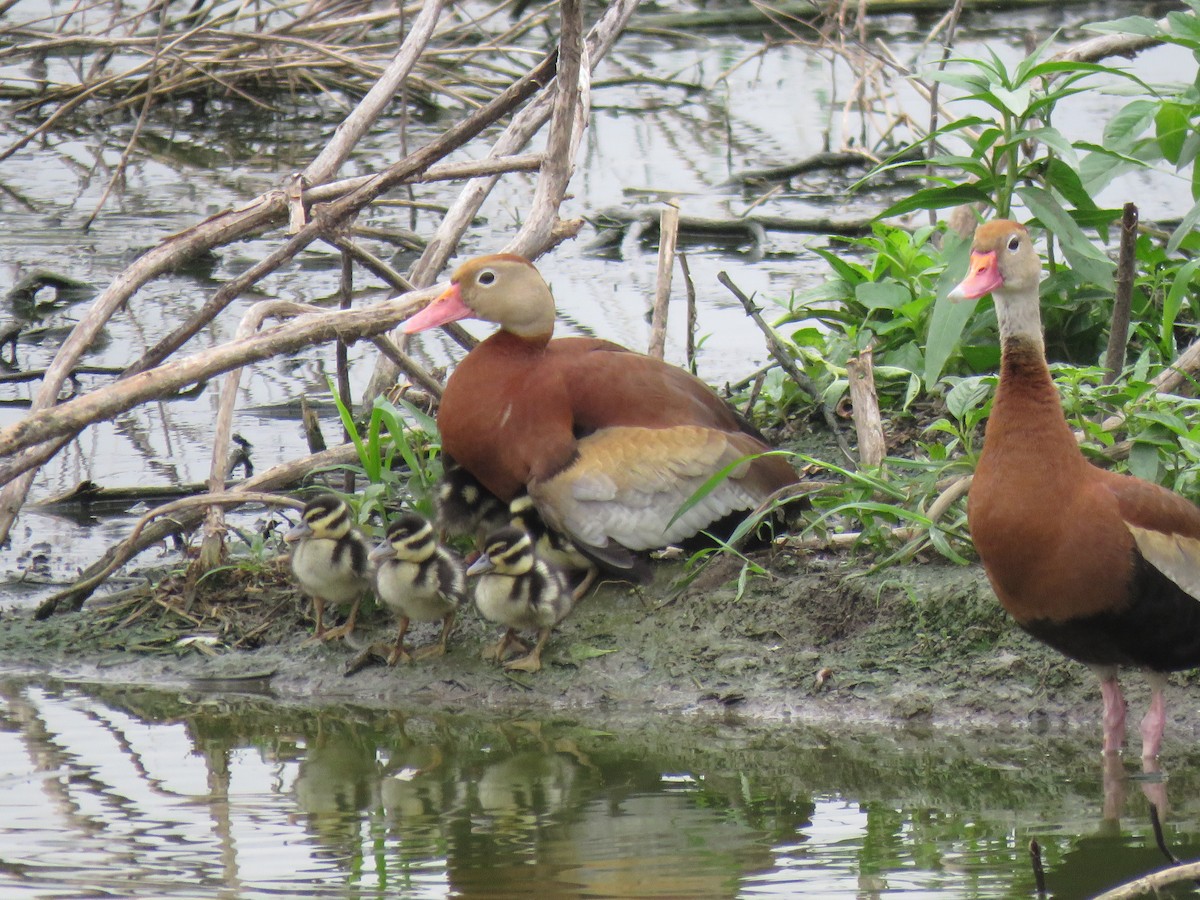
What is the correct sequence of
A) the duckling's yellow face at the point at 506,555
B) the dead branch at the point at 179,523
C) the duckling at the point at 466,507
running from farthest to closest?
the dead branch at the point at 179,523 < the duckling at the point at 466,507 < the duckling's yellow face at the point at 506,555

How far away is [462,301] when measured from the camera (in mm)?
5863

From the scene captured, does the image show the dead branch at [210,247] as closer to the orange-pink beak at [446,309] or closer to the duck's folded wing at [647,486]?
the orange-pink beak at [446,309]

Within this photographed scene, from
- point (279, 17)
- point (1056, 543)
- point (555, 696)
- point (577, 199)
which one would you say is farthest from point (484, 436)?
point (279, 17)

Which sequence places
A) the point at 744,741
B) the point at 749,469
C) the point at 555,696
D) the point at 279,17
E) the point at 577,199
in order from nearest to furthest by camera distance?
the point at 744,741 < the point at 555,696 < the point at 749,469 < the point at 577,199 < the point at 279,17

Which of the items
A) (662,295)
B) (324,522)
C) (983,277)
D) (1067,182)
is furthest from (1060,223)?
(324,522)

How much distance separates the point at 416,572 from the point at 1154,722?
2.15 m

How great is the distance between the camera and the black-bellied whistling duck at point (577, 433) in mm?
5664

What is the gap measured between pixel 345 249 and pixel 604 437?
111cm

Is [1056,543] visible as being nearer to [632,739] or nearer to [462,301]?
[632,739]

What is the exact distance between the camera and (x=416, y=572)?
543 centimetres

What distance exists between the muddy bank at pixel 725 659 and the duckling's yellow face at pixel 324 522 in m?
0.45

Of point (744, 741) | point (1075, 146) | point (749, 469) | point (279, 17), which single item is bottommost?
point (744, 741)

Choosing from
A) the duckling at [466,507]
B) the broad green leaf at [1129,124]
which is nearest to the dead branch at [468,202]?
the duckling at [466,507]

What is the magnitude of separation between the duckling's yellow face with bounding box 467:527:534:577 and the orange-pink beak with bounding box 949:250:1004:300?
151 cm
